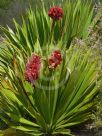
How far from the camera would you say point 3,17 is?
11.4m

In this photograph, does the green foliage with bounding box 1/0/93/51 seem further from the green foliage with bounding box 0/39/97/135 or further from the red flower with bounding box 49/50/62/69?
the red flower with bounding box 49/50/62/69

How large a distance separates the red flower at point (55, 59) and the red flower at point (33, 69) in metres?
0.13

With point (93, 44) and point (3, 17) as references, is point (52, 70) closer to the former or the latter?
point (93, 44)

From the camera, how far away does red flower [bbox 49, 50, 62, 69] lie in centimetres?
475

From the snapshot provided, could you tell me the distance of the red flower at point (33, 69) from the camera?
4.70 m

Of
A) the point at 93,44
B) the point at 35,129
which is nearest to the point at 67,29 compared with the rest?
the point at 93,44

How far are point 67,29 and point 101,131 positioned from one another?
2.59 meters

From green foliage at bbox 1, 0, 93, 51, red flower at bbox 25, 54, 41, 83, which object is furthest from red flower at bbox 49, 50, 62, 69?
green foliage at bbox 1, 0, 93, 51

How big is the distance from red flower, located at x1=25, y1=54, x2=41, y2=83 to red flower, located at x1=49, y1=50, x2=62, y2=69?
0.43 ft

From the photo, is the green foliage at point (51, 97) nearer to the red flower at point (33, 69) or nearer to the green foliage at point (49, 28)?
the red flower at point (33, 69)

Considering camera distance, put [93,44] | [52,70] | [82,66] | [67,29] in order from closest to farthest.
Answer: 1. [52,70]
2. [82,66]
3. [93,44]
4. [67,29]

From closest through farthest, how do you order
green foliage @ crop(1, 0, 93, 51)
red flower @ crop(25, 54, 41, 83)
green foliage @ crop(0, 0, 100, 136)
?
red flower @ crop(25, 54, 41, 83), green foliage @ crop(0, 0, 100, 136), green foliage @ crop(1, 0, 93, 51)

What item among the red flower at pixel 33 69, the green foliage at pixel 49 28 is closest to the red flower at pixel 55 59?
the red flower at pixel 33 69

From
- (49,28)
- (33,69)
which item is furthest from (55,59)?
(49,28)
